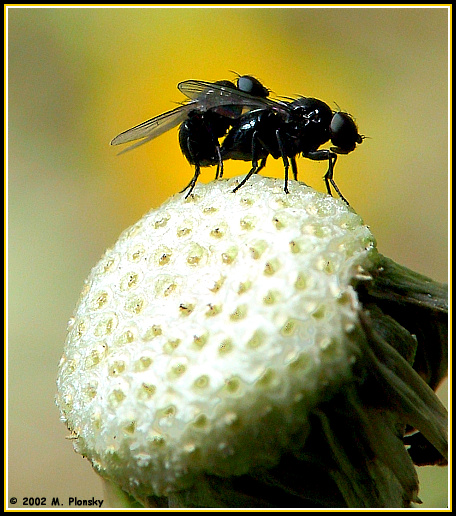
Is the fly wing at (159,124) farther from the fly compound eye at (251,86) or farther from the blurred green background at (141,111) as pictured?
the blurred green background at (141,111)

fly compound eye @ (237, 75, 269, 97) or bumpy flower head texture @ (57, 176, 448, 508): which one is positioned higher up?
fly compound eye @ (237, 75, 269, 97)

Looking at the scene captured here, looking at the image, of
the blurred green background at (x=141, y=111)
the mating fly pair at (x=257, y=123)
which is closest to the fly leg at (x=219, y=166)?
the mating fly pair at (x=257, y=123)

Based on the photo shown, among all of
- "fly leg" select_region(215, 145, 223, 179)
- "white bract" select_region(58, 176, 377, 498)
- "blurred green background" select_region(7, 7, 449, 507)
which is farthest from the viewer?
"blurred green background" select_region(7, 7, 449, 507)

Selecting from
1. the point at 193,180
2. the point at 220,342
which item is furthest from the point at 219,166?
→ the point at 220,342

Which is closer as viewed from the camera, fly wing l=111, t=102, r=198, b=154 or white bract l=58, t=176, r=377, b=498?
white bract l=58, t=176, r=377, b=498

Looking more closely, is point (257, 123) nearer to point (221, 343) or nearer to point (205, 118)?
point (205, 118)

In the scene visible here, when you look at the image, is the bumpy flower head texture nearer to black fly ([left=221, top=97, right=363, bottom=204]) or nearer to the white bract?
the white bract

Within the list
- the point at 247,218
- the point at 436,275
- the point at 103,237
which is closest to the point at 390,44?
the point at 436,275

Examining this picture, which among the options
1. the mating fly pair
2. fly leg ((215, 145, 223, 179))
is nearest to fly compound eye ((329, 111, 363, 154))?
the mating fly pair
